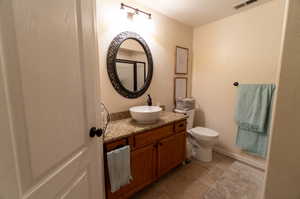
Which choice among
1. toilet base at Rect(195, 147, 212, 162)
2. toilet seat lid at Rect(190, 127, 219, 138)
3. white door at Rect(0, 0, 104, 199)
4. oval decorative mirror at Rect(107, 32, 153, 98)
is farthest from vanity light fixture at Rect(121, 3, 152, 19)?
toilet base at Rect(195, 147, 212, 162)

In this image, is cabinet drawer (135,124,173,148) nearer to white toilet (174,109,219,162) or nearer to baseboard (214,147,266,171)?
white toilet (174,109,219,162)

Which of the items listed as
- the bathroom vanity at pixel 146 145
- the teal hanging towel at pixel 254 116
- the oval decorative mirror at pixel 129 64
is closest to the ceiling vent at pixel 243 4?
the teal hanging towel at pixel 254 116

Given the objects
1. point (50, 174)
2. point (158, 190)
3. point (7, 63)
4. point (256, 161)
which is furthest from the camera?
point (256, 161)

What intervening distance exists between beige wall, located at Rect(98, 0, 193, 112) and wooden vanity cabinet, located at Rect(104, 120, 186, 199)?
56 cm

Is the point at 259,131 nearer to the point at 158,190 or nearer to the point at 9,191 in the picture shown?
the point at 158,190

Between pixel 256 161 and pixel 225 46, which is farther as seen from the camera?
pixel 225 46

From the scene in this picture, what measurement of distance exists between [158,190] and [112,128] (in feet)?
3.21

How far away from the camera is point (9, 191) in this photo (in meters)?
0.45

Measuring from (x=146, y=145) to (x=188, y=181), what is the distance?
0.86 metres

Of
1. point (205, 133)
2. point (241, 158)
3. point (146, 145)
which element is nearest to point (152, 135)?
point (146, 145)

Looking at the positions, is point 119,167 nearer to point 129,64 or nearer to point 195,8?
point 129,64

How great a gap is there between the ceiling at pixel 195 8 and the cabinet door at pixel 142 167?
1.90 metres

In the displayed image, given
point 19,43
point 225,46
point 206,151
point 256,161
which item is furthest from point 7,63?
point 256,161

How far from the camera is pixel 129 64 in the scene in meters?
1.85
